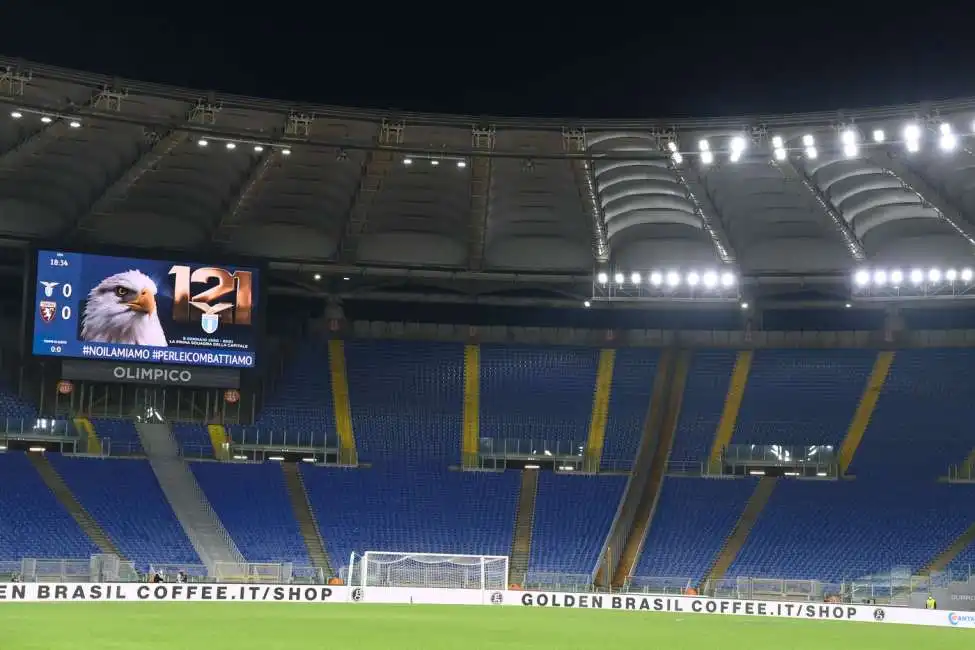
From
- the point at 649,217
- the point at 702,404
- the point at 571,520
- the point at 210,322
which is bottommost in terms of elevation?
the point at 571,520

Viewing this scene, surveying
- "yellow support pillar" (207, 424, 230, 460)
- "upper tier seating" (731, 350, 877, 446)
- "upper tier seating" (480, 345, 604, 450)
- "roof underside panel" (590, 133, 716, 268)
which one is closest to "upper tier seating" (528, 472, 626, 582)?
"upper tier seating" (480, 345, 604, 450)

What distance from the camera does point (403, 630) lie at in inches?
886

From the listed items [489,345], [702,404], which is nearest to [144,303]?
[489,345]

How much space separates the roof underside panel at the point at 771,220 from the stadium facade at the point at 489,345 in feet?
0.37

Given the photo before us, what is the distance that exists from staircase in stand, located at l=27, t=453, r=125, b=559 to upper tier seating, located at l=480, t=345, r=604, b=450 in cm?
1407

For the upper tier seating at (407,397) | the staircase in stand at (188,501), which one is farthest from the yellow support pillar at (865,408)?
the staircase in stand at (188,501)

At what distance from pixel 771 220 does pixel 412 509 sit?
54.0ft

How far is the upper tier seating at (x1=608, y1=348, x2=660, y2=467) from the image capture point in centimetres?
4550

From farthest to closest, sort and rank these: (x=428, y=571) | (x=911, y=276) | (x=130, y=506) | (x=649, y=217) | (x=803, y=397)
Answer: (x=803, y=397)
(x=130, y=506)
(x=428, y=571)
(x=649, y=217)
(x=911, y=276)

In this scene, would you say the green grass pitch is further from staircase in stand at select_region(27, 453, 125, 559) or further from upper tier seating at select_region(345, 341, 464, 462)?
upper tier seating at select_region(345, 341, 464, 462)

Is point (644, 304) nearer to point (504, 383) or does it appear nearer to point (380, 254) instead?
point (504, 383)

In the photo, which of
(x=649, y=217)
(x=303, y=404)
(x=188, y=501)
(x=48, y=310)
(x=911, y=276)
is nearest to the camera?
(x=48, y=310)

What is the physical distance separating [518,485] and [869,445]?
13.1 meters

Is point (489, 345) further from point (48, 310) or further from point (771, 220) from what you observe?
point (48, 310)
